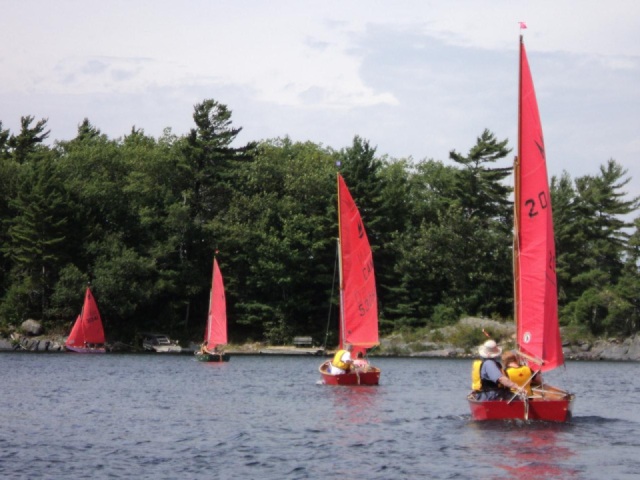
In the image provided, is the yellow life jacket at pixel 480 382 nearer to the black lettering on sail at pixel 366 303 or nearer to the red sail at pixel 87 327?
the black lettering on sail at pixel 366 303

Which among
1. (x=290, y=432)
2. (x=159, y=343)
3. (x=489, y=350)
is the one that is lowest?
(x=290, y=432)

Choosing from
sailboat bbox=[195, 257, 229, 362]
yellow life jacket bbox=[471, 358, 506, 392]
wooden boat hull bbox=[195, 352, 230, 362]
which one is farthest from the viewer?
sailboat bbox=[195, 257, 229, 362]

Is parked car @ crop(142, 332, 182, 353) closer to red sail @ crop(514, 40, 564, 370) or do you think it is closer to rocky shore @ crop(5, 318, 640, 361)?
rocky shore @ crop(5, 318, 640, 361)

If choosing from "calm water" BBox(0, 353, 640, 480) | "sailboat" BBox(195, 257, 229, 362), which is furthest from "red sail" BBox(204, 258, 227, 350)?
"calm water" BBox(0, 353, 640, 480)

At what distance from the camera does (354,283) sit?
4269 cm

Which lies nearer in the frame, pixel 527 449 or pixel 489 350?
pixel 527 449

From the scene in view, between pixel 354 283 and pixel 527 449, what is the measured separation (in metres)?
20.6

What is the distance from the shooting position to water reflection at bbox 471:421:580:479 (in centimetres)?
2033

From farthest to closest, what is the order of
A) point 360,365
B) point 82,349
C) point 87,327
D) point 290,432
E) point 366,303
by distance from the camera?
point 82,349
point 87,327
point 366,303
point 360,365
point 290,432

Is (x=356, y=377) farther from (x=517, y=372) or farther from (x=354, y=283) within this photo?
(x=517, y=372)

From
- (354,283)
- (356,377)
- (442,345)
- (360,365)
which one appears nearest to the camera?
(356,377)

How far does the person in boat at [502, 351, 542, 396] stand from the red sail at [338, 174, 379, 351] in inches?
677

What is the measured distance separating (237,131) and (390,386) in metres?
46.7

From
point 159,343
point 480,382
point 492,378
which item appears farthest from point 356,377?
point 159,343
